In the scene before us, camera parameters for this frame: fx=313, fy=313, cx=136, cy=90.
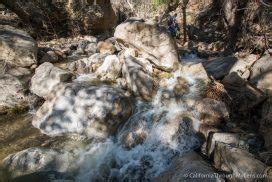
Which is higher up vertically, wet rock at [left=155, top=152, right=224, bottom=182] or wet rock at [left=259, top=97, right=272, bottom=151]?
wet rock at [left=259, top=97, right=272, bottom=151]

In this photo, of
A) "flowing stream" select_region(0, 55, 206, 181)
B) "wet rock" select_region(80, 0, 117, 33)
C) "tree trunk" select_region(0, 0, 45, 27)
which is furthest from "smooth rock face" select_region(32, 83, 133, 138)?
"wet rock" select_region(80, 0, 117, 33)

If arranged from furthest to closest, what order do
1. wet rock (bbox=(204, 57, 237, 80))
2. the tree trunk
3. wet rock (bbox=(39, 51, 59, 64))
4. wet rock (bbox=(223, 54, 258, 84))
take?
the tree trunk → wet rock (bbox=(39, 51, 59, 64)) → wet rock (bbox=(204, 57, 237, 80)) → wet rock (bbox=(223, 54, 258, 84))

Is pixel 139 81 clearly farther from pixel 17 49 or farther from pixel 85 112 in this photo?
pixel 17 49

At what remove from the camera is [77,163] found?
6.57 metres

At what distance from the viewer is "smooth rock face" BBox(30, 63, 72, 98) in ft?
28.6

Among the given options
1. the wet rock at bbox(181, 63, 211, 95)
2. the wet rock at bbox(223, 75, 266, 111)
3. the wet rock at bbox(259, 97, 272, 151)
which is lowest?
the wet rock at bbox(259, 97, 272, 151)

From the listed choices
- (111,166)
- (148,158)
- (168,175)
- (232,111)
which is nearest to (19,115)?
→ (111,166)

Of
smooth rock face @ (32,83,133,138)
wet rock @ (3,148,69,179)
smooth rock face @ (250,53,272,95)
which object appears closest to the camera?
wet rock @ (3,148,69,179)

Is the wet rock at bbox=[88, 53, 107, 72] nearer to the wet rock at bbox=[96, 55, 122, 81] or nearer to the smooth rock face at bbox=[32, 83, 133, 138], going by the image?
the wet rock at bbox=[96, 55, 122, 81]

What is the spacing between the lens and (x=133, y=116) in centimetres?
756

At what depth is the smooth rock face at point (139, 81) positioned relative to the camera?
25.8ft

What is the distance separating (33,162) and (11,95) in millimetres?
2947

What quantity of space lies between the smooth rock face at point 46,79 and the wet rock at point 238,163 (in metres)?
4.95

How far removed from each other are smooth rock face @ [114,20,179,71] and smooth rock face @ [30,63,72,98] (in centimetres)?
216
